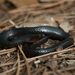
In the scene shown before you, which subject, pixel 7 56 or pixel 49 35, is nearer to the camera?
pixel 7 56

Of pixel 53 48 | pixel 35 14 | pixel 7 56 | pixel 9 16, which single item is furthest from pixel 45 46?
pixel 9 16

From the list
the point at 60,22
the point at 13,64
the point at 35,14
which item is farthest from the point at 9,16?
the point at 13,64

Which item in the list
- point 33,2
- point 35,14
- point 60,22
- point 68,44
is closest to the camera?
point 68,44

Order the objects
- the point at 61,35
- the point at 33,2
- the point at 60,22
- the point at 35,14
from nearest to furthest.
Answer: the point at 61,35, the point at 60,22, the point at 35,14, the point at 33,2

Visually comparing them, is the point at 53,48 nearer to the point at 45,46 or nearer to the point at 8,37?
the point at 45,46

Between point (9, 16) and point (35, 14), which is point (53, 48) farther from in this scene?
point (9, 16)

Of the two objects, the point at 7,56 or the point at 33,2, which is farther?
the point at 33,2

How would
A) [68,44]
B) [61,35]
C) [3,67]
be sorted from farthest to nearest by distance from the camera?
[61,35] → [68,44] → [3,67]

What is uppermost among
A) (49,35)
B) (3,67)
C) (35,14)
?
(35,14)

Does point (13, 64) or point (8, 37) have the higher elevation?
point (8, 37)
